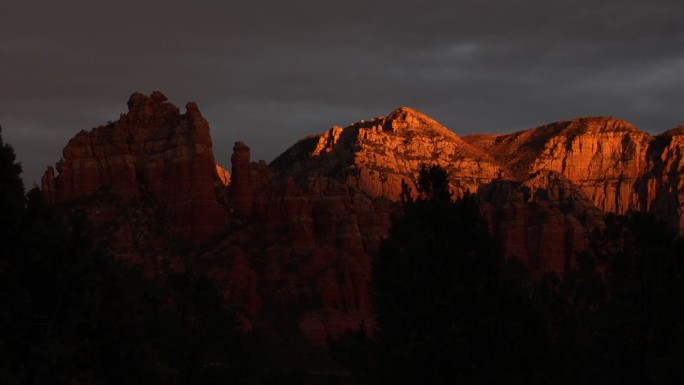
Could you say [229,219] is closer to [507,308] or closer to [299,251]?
[299,251]

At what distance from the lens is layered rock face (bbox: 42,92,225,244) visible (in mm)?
143125

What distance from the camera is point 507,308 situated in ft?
187

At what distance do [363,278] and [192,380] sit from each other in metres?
70.6

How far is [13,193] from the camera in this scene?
1746 inches

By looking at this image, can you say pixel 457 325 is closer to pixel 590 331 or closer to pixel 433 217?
pixel 433 217

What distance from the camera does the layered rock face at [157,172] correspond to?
143125 millimetres

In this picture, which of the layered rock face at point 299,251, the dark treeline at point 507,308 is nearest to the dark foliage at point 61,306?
the dark treeline at point 507,308

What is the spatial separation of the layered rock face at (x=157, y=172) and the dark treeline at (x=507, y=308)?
8063 centimetres

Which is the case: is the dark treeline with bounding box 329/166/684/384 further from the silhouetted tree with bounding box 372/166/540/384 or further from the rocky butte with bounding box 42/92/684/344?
the rocky butte with bounding box 42/92/684/344

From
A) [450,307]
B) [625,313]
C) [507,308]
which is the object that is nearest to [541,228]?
[625,313]

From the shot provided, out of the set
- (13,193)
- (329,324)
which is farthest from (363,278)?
(13,193)

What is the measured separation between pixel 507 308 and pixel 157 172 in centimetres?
9289

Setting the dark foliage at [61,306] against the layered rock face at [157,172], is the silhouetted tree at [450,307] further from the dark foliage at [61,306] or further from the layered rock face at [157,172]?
the layered rock face at [157,172]

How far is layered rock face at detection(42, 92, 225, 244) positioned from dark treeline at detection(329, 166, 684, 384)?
8063 centimetres
